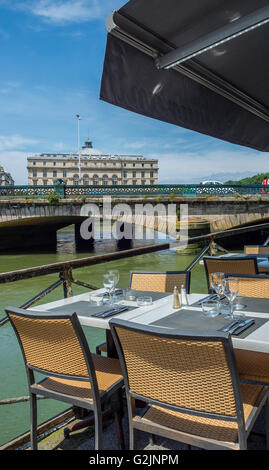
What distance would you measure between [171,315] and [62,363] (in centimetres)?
72

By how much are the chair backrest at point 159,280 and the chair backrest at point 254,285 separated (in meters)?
0.50

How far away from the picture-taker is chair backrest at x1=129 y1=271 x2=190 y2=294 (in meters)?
3.49

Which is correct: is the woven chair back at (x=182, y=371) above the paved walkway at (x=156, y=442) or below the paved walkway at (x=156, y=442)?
above

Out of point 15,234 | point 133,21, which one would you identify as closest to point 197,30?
point 133,21

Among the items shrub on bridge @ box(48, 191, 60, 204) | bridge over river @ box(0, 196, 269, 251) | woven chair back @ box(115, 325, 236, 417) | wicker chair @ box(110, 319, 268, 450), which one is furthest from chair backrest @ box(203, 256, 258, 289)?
shrub on bridge @ box(48, 191, 60, 204)

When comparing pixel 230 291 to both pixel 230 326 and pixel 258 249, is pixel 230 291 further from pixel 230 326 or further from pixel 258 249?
pixel 258 249

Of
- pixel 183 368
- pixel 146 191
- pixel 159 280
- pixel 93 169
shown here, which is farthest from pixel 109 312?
pixel 93 169

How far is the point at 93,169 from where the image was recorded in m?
101

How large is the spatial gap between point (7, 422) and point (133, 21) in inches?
152

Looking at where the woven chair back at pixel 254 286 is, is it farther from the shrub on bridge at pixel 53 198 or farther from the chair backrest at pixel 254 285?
the shrub on bridge at pixel 53 198

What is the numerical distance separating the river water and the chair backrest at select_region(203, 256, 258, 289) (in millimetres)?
2276

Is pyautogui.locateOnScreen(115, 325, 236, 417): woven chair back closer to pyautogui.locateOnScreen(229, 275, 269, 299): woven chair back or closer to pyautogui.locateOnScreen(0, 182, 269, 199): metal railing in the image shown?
pyautogui.locateOnScreen(229, 275, 269, 299): woven chair back

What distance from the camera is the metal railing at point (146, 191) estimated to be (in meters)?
19.1

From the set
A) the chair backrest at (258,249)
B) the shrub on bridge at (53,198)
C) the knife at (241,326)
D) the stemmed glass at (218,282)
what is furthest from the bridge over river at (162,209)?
the knife at (241,326)
